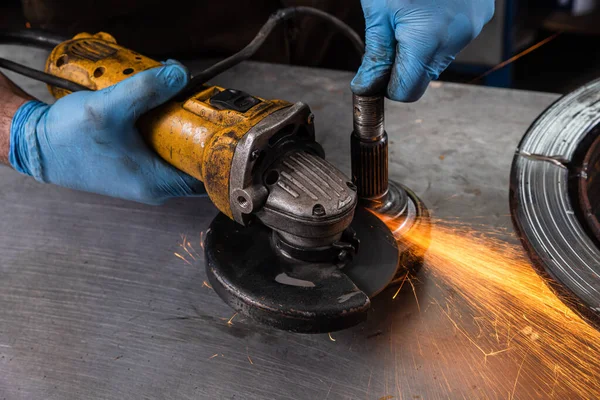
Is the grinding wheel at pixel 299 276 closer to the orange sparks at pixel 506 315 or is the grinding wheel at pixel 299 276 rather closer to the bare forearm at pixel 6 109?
the orange sparks at pixel 506 315

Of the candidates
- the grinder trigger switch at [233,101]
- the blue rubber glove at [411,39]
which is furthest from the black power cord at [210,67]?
the blue rubber glove at [411,39]

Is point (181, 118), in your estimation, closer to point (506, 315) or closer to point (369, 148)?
point (369, 148)

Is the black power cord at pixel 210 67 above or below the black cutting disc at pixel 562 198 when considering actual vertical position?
above

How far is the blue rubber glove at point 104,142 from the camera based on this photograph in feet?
4.03

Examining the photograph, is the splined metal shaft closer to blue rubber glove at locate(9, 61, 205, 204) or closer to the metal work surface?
the metal work surface

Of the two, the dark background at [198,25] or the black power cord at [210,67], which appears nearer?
the black power cord at [210,67]

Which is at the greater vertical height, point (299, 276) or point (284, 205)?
point (284, 205)

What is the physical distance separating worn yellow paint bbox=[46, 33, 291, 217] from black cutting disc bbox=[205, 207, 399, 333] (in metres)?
0.11

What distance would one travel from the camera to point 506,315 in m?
1.13

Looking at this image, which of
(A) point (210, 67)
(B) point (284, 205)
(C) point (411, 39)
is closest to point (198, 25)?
(A) point (210, 67)

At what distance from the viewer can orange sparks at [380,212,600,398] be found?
1.01 m

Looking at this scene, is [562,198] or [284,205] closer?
[284,205]

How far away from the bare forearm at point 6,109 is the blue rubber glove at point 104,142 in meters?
0.02

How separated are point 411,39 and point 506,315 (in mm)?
597
